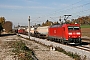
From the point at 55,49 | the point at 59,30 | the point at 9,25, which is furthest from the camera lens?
the point at 9,25

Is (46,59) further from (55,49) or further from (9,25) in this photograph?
(9,25)

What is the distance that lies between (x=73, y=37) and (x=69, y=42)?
86cm

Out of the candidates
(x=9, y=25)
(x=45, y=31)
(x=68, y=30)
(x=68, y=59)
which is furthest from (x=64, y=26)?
(x=9, y=25)

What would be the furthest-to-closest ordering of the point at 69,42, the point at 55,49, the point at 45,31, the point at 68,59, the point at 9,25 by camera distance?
the point at 9,25
the point at 45,31
the point at 69,42
the point at 55,49
the point at 68,59

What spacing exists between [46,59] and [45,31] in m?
38.5

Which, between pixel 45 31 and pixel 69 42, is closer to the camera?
pixel 69 42

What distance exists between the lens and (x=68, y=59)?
55.9 feet

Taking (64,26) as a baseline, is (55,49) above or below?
below

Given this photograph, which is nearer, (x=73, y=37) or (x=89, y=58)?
(x=89, y=58)

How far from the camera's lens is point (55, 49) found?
24.7 meters

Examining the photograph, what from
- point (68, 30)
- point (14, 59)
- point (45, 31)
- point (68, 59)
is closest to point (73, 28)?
point (68, 30)

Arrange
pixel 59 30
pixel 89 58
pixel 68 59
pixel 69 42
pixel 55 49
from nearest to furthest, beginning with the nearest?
pixel 89 58, pixel 68 59, pixel 55 49, pixel 69 42, pixel 59 30

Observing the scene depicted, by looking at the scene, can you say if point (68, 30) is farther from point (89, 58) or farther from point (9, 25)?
point (9, 25)

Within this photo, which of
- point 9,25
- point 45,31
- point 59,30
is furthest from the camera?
point 9,25
